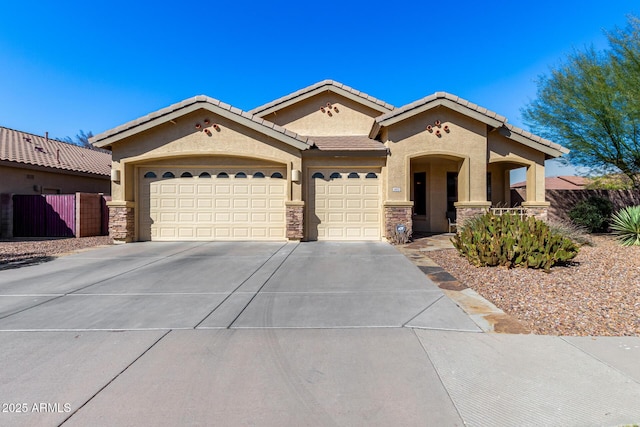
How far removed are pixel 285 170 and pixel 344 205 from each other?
2626 mm

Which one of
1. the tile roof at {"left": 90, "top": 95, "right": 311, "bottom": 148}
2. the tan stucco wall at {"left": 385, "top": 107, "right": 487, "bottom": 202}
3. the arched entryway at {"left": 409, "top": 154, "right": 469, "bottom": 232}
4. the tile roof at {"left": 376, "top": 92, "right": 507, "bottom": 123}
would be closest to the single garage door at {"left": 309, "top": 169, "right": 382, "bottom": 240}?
the tan stucco wall at {"left": 385, "top": 107, "right": 487, "bottom": 202}

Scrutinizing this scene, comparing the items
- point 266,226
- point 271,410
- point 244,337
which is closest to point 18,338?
point 244,337

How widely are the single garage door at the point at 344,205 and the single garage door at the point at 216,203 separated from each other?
4.17ft

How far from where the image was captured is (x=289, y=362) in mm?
3252

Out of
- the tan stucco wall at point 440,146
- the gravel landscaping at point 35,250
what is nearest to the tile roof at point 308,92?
the tan stucco wall at point 440,146

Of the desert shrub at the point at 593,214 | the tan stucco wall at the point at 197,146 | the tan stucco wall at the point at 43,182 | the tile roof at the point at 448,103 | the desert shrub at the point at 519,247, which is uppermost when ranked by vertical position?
the tile roof at the point at 448,103

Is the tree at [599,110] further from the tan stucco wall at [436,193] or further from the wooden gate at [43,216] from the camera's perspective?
the wooden gate at [43,216]

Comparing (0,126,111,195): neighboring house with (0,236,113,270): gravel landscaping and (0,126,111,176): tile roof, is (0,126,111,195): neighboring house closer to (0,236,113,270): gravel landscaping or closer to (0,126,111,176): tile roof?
(0,126,111,176): tile roof

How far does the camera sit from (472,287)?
19.3 feet

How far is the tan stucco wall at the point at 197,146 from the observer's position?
1195 centimetres

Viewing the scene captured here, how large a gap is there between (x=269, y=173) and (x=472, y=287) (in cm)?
854

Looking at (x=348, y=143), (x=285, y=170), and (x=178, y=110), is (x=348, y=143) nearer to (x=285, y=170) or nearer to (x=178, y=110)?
(x=285, y=170)

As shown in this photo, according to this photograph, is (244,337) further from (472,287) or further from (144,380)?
(472,287)

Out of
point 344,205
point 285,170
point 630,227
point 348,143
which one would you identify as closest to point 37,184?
point 285,170
